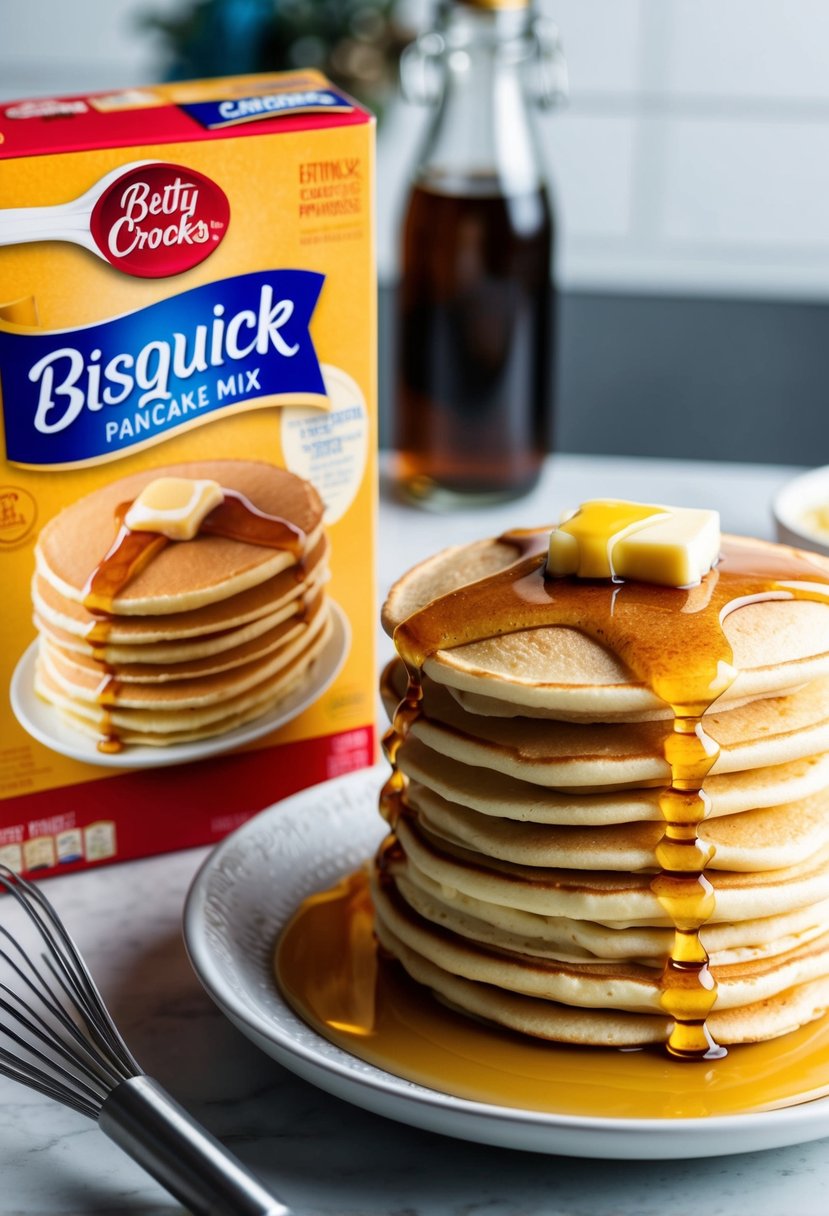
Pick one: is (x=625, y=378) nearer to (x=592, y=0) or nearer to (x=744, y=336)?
(x=744, y=336)

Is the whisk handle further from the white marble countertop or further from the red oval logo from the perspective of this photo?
the red oval logo

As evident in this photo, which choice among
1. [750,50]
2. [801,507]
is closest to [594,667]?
[801,507]

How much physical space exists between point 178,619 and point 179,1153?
0.43 meters

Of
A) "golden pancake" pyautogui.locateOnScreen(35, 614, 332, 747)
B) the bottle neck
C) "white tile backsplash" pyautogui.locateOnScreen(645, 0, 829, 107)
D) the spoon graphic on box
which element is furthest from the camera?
"white tile backsplash" pyautogui.locateOnScreen(645, 0, 829, 107)

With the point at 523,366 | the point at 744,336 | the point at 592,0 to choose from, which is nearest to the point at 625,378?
the point at 744,336

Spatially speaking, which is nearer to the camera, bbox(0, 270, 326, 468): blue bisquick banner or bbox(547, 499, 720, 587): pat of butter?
bbox(547, 499, 720, 587): pat of butter

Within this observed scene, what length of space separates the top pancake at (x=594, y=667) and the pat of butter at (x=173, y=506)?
0.98 feet

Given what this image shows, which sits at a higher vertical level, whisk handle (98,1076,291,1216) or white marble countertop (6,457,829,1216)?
whisk handle (98,1076,291,1216)

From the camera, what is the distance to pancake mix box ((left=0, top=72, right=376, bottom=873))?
3.26ft

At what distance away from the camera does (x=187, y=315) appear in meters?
1.04

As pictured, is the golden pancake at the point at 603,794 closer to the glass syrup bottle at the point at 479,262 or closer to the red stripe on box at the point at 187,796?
the red stripe on box at the point at 187,796

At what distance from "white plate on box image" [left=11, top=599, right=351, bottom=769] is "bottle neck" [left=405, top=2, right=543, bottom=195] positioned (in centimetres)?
70

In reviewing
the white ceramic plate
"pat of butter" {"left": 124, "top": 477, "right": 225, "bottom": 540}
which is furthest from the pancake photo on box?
the white ceramic plate

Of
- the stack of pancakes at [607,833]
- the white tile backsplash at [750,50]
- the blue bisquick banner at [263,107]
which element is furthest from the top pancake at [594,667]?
the white tile backsplash at [750,50]
